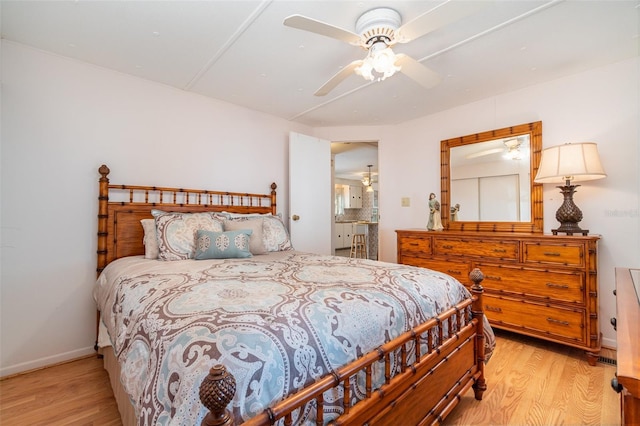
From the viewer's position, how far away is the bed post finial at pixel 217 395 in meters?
0.56

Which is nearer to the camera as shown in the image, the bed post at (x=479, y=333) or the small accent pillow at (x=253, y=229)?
the bed post at (x=479, y=333)

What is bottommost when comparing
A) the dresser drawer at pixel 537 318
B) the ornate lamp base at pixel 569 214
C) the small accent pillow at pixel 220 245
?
the dresser drawer at pixel 537 318

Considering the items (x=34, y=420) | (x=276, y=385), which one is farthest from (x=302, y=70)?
(x=34, y=420)

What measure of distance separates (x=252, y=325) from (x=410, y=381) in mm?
765

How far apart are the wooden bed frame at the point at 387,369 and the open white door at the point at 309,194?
1.58 metres

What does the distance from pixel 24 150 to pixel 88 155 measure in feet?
1.22

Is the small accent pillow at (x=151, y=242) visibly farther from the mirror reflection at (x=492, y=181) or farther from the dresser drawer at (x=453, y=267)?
the mirror reflection at (x=492, y=181)

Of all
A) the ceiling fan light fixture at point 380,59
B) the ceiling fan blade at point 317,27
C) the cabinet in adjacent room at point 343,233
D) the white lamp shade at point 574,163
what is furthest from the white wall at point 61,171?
the cabinet in adjacent room at point 343,233

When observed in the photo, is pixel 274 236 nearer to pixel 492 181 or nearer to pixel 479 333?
pixel 479 333

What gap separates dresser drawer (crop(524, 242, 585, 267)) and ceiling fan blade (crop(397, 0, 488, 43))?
1.95 metres

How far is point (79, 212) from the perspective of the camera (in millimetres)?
2314

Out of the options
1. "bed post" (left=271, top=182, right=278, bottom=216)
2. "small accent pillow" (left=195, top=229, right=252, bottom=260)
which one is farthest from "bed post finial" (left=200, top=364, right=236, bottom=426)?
"bed post" (left=271, top=182, right=278, bottom=216)

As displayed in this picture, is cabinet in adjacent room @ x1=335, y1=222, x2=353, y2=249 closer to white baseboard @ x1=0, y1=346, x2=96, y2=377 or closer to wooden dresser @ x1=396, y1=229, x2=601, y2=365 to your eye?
wooden dresser @ x1=396, y1=229, x2=601, y2=365

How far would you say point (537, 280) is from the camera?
7.72 feet
